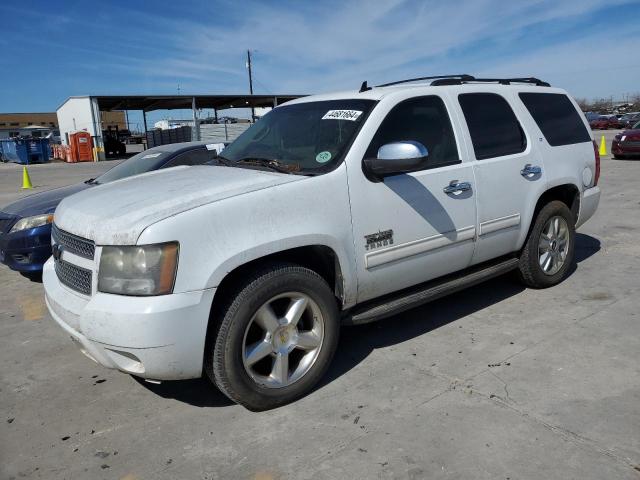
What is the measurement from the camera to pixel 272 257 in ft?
10.2

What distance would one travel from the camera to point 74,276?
120 inches

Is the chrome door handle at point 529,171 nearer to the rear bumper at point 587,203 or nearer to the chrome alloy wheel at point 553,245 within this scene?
the chrome alloy wheel at point 553,245

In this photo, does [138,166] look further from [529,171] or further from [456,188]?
[529,171]

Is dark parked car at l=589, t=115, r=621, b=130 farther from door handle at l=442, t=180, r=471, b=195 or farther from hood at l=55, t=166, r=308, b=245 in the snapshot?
hood at l=55, t=166, r=308, b=245

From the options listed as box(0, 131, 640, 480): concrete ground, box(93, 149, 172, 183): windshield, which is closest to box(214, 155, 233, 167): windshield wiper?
box(0, 131, 640, 480): concrete ground

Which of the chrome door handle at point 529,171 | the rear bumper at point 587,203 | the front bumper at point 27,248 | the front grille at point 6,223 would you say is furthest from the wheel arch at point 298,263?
the front grille at point 6,223

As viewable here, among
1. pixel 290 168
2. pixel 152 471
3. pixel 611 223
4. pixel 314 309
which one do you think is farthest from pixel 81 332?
pixel 611 223

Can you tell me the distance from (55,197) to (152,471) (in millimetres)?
4307

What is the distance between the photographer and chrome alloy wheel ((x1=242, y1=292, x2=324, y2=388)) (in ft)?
9.89

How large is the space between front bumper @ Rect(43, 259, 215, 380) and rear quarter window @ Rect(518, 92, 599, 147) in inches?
138

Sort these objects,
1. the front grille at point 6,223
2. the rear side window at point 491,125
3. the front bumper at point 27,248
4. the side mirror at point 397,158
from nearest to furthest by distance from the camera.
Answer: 1. the side mirror at point 397,158
2. the rear side window at point 491,125
3. the front bumper at point 27,248
4. the front grille at point 6,223

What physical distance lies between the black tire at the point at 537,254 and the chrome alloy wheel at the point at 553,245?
0.10 feet

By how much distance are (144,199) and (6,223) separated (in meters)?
3.45

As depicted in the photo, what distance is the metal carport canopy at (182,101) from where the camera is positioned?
3641 cm
